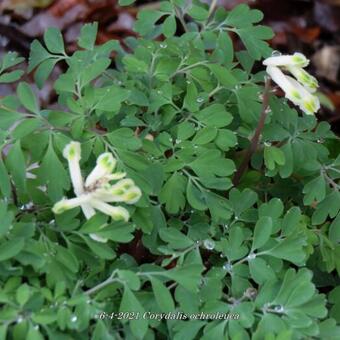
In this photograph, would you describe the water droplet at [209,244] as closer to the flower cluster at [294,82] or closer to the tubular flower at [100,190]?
the tubular flower at [100,190]

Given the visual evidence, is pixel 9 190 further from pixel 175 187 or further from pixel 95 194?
pixel 175 187

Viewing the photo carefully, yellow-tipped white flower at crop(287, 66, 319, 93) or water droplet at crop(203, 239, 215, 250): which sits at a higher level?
yellow-tipped white flower at crop(287, 66, 319, 93)

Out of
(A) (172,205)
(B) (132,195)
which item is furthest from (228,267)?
(B) (132,195)

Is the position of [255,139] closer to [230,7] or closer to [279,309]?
[279,309]

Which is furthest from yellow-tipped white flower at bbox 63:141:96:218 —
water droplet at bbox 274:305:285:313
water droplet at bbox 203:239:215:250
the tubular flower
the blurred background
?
the blurred background

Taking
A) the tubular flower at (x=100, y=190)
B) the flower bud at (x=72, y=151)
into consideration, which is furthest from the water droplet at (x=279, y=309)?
the flower bud at (x=72, y=151)

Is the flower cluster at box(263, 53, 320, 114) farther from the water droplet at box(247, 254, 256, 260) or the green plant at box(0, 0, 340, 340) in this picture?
the water droplet at box(247, 254, 256, 260)

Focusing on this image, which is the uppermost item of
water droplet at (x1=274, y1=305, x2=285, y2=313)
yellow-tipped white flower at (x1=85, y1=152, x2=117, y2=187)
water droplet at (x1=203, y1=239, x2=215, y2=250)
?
yellow-tipped white flower at (x1=85, y1=152, x2=117, y2=187)

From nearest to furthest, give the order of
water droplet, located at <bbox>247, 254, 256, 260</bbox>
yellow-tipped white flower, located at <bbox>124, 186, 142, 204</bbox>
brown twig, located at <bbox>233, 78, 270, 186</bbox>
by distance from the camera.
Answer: yellow-tipped white flower, located at <bbox>124, 186, 142, 204</bbox> < water droplet, located at <bbox>247, 254, 256, 260</bbox> < brown twig, located at <bbox>233, 78, 270, 186</bbox>

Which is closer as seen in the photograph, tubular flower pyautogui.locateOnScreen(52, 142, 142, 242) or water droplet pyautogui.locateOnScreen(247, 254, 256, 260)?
tubular flower pyautogui.locateOnScreen(52, 142, 142, 242)
